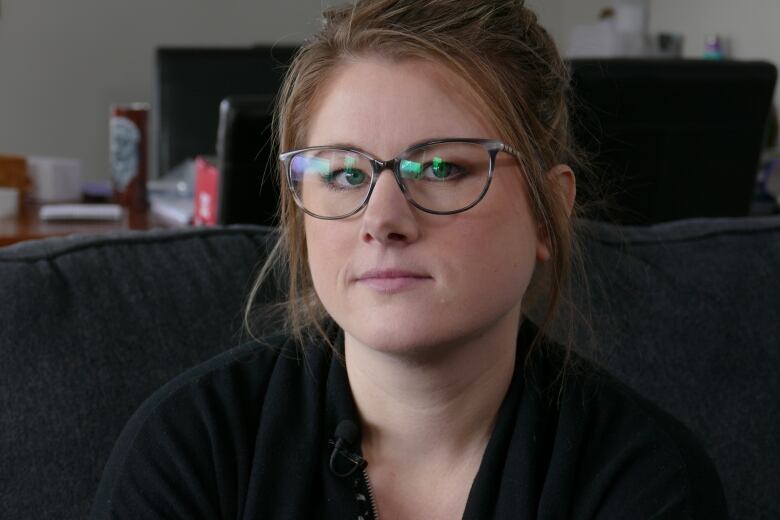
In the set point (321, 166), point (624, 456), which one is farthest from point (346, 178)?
point (624, 456)

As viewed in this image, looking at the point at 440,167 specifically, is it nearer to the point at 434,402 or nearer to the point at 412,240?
the point at 412,240

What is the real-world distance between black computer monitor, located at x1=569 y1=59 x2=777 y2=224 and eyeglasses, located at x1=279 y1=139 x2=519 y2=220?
799mm

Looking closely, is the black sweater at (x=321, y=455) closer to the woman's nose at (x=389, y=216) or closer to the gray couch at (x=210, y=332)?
the gray couch at (x=210, y=332)

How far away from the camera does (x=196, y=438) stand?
1019mm

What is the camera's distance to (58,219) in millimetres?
2291

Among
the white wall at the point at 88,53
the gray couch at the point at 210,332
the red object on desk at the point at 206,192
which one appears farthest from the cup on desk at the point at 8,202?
the white wall at the point at 88,53

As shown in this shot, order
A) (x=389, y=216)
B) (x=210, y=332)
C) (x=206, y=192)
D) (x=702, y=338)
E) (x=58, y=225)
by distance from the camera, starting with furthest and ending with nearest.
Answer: (x=58, y=225)
(x=206, y=192)
(x=702, y=338)
(x=210, y=332)
(x=389, y=216)

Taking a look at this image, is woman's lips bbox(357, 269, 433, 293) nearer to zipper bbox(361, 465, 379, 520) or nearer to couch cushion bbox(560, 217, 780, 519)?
zipper bbox(361, 465, 379, 520)

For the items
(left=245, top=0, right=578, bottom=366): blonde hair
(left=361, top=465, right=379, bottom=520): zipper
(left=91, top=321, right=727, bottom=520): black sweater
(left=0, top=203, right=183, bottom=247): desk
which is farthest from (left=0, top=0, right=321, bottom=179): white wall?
(left=361, top=465, right=379, bottom=520): zipper

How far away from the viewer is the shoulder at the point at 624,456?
3.36ft

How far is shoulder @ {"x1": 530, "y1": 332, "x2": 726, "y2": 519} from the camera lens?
40.3 inches

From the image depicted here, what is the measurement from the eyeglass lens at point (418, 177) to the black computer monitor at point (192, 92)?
5.55ft

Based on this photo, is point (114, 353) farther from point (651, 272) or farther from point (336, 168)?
point (651, 272)

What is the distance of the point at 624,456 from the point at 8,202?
5.59ft
